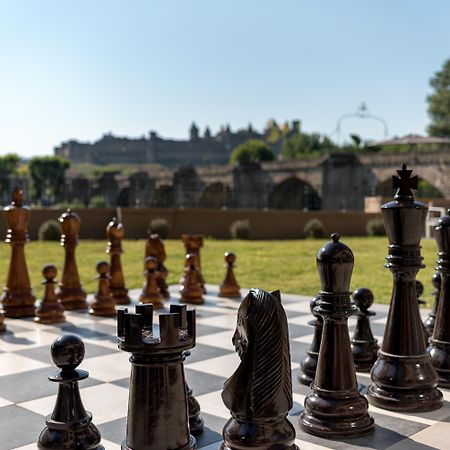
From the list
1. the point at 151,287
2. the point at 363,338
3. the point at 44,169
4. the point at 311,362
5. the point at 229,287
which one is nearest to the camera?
the point at 311,362

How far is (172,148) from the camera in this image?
93.2 meters

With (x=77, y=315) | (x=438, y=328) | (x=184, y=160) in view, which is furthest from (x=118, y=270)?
(x=184, y=160)

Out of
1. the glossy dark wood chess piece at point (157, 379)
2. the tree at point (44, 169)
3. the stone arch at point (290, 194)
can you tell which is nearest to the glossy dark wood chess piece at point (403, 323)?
the glossy dark wood chess piece at point (157, 379)

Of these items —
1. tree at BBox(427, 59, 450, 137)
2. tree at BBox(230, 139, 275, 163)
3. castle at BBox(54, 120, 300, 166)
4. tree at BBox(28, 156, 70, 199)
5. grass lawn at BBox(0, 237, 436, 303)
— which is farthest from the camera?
castle at BBox(54, 120, 300, 166)

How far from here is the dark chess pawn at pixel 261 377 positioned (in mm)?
1981

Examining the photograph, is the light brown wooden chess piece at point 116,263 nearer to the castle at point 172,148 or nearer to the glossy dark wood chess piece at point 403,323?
the glossy dark wood chess piece at point 403,323

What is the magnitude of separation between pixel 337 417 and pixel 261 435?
61 centimetres

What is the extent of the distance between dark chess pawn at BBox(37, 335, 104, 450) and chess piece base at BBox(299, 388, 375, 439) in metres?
0.84

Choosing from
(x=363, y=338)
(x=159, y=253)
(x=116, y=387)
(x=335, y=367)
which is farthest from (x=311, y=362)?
(x=159, y=253)

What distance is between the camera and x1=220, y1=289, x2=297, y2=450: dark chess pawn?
198 centimetres

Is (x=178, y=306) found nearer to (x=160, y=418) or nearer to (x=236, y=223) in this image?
(x=160, y=418)

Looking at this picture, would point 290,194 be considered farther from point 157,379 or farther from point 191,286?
point 157,379

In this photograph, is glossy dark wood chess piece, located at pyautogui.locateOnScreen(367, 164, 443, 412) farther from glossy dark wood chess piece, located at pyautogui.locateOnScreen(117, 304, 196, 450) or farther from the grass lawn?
the grass lawn

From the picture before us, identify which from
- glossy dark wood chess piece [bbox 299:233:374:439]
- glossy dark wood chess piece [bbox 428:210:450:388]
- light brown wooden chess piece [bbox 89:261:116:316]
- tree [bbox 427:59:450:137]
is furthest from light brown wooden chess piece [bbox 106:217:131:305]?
tree [bbox 427:59:450:137]
